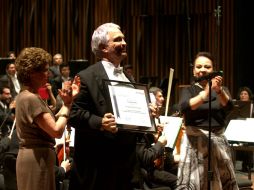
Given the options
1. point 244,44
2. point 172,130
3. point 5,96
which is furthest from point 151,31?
point 172,130

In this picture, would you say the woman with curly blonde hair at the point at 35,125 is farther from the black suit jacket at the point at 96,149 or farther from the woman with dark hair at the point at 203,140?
the woman with dark hair at the point at 203,140

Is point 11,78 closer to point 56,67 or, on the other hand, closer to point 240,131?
point 56,67

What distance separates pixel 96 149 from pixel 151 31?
985 cm

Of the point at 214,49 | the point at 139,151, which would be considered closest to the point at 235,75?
the point at 214,49

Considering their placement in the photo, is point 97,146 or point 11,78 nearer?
point 97,146

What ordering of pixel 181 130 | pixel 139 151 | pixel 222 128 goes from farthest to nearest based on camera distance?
pixel 181 130
pixel 222 128
pixel 139 151

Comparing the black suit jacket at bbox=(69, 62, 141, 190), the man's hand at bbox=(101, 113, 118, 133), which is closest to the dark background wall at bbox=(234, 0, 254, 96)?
the black suit jacket at bbox=(69, 62, 141, 190)

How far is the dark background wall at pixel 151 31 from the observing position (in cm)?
1151

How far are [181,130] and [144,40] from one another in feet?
24.2

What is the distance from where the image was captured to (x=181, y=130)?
5465mm

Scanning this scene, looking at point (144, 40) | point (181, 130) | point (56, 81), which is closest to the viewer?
point (181, 130)

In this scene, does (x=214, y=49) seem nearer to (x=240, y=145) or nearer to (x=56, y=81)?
(x=56, y=81)

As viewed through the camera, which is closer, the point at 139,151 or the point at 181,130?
the point at 139,151

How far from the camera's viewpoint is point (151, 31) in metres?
12.6
